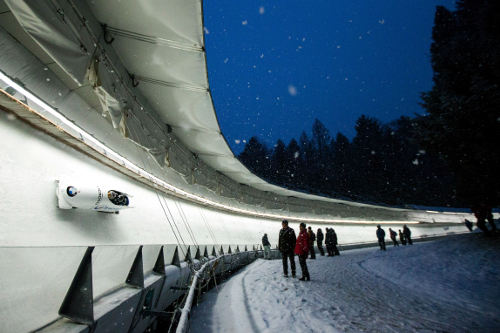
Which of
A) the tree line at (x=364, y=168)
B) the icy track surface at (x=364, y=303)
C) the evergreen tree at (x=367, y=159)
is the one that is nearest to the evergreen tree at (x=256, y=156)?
the tree line at (x=364, y=168)

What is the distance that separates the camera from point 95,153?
5398 mm

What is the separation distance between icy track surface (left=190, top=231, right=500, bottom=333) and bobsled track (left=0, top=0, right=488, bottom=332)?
769 mm

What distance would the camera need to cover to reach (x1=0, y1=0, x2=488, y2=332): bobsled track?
168 cm

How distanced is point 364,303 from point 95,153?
21.1 ft

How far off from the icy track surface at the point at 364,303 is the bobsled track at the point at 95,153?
77 cm

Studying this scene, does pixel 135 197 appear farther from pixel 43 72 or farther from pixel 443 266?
pixel 443 266

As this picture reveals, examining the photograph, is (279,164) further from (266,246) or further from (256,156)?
(266,246)

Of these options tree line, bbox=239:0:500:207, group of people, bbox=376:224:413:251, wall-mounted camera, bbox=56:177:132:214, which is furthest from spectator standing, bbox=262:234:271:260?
wall-mounted camera, bbox=56:177:132:214

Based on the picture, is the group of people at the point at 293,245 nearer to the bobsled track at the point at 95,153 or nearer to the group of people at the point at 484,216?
the bobsled track at the point at 95,153

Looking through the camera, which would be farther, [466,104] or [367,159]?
[367,159]

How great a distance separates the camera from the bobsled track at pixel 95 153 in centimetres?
168

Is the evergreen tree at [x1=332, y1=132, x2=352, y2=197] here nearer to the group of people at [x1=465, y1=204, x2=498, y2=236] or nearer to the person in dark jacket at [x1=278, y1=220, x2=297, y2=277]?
the group of people at [x1=465, y1=204, x2=498, y2=236]

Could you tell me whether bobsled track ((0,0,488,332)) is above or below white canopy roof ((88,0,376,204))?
below

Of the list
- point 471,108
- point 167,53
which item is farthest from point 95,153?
point 471,108
